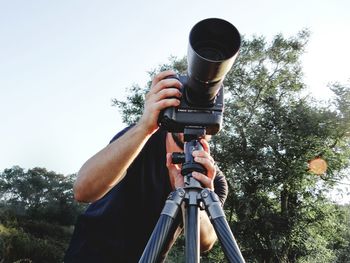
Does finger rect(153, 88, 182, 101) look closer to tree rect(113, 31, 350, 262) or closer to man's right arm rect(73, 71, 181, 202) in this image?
man's right arm rect(73, 71, 181, 202)

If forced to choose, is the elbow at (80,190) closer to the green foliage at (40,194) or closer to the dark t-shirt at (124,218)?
the dark t-shirt at (124,218)

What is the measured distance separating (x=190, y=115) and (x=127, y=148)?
0.28 meters

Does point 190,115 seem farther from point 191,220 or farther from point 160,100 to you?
point 191,220

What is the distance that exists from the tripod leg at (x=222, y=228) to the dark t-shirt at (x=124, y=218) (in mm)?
654

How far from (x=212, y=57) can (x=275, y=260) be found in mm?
15630

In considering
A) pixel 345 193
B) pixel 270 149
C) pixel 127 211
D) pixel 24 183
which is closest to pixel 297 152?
pixel 270 149

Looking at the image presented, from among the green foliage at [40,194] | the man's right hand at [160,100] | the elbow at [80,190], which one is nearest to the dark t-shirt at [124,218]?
the elbow at [80,190]

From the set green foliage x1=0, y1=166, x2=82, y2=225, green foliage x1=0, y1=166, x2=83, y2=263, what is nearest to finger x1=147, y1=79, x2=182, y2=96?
green foliage x1=0, y1=166, x2=83, y2=263

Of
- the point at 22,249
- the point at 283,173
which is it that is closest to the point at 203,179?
the point at 22,249

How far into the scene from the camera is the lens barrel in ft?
3.92

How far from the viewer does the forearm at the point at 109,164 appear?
134 cm

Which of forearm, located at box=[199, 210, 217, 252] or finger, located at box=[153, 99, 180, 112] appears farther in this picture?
forearm, located at box=[199, 210, 217, 252]

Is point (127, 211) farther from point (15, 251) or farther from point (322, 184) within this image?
point (322, 184)

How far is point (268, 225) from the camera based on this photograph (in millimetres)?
15055
